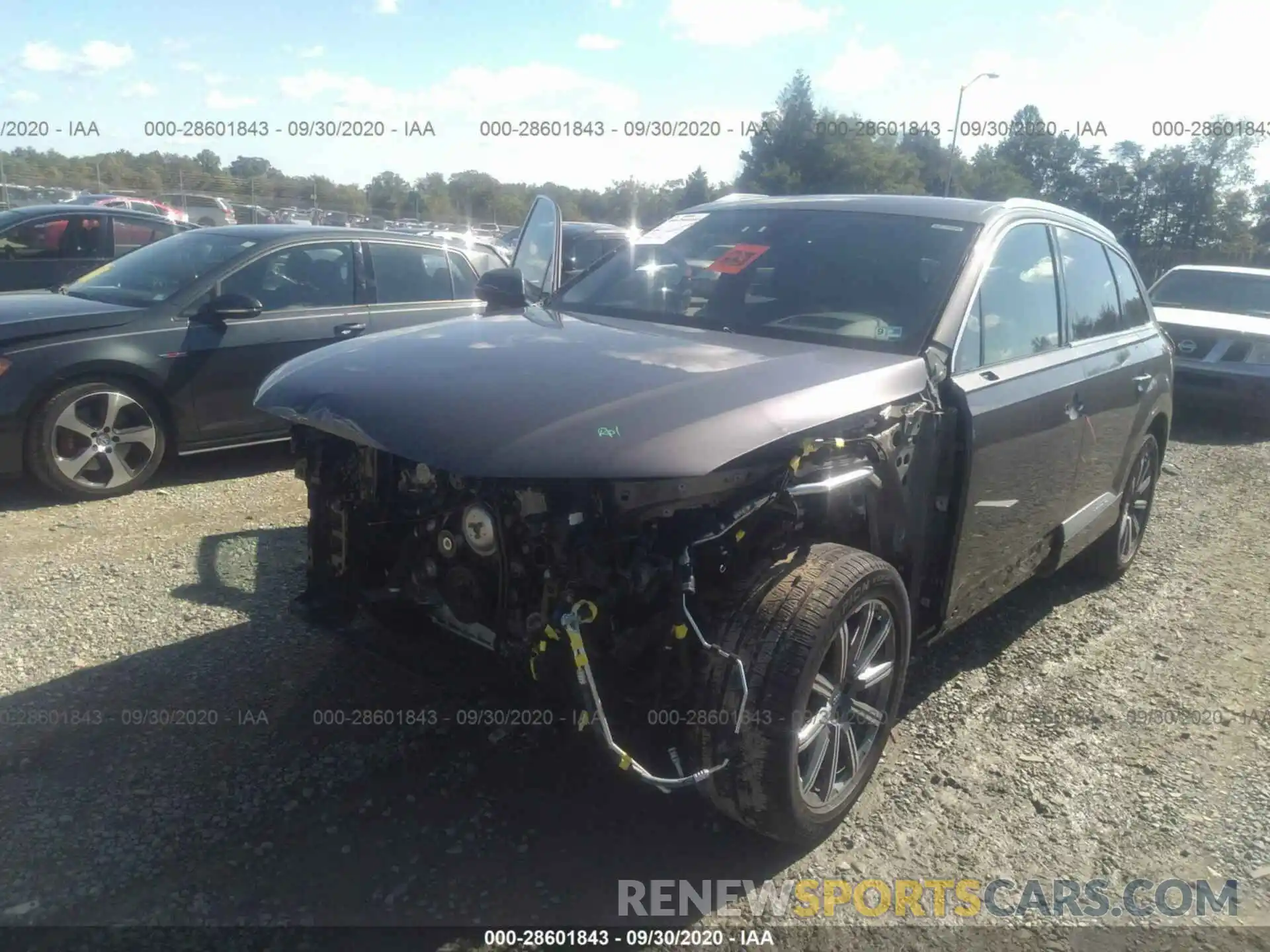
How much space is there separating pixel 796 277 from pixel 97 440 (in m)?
4.22

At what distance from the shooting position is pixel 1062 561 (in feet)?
14.2

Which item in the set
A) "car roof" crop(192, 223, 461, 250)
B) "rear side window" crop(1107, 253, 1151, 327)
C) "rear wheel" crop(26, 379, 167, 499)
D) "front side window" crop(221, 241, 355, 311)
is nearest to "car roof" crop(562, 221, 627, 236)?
"car roof" crop(192, 223, 461, 250)

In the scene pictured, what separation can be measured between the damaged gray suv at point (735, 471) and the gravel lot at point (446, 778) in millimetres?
359

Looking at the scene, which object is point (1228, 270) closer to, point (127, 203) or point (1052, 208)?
point (1052, 208)

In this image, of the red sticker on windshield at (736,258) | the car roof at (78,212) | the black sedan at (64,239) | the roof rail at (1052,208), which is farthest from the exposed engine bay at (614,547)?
the car roof at (78,212)

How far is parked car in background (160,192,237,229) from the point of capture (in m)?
28.0

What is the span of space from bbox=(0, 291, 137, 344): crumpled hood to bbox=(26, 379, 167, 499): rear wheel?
0.33 metres

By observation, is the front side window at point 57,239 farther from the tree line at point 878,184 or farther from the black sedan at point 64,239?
the tree line at point 878,184

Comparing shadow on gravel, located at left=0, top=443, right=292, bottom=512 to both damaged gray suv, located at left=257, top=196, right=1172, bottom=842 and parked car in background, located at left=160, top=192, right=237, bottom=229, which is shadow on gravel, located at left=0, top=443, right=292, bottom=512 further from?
parked car in background, located at left=160, top=192, right=237, bottom=229

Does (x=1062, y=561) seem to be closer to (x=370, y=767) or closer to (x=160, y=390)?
(x=370, y=767)

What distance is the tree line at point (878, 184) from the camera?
40.5m

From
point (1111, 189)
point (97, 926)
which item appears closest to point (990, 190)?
point (1111, 189)

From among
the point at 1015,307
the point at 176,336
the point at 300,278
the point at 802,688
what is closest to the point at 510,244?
the point at 300,278

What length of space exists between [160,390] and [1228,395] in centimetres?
943
